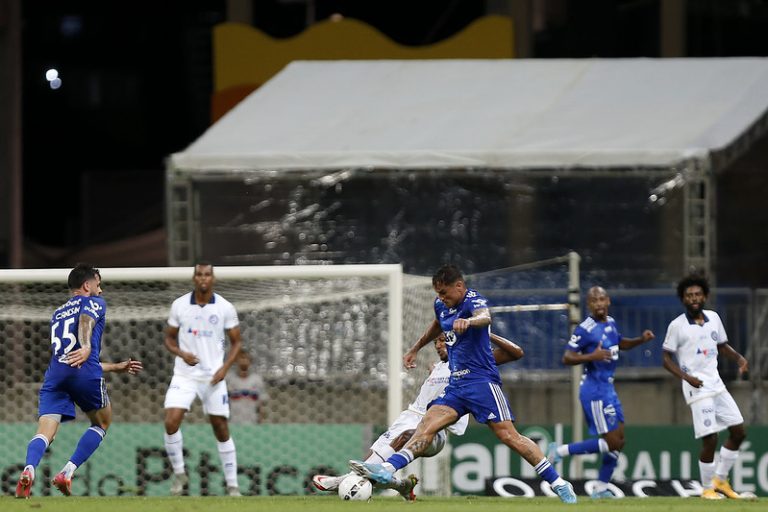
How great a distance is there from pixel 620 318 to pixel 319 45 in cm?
719

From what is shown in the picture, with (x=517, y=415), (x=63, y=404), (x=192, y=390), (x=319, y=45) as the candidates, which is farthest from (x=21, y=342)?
(x=319, y=45)

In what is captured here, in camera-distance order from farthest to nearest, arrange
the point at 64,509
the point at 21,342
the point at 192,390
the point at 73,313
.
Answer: the point at 21,342
the point at 192,390
the point at 73,313
the point at 64,509

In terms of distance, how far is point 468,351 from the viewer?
10.9m

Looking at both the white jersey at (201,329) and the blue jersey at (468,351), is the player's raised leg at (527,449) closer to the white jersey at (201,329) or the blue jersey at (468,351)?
the blue jersey at (468,351)

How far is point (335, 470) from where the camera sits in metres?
14.8

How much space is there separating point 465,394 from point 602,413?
146 inches

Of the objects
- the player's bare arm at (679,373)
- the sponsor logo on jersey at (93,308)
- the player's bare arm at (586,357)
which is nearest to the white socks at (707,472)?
the player's bare arm at (679,373)

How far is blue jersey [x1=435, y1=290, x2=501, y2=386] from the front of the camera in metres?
10.9

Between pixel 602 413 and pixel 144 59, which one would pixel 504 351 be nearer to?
pixel 602 413

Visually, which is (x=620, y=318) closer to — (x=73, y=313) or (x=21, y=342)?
(x=21, y=342)

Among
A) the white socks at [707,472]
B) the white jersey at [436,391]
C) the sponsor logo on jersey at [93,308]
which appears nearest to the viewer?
the sponsor logo on jersey at [93,308]

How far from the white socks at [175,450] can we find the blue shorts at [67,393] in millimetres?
1969

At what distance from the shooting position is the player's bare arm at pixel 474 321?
10.3 m

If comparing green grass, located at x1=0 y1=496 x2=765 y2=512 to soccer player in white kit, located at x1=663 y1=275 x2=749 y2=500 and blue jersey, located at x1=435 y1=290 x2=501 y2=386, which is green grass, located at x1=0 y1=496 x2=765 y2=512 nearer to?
blue jersey, located at x1=435 y1=290 x2=501 y2=386
